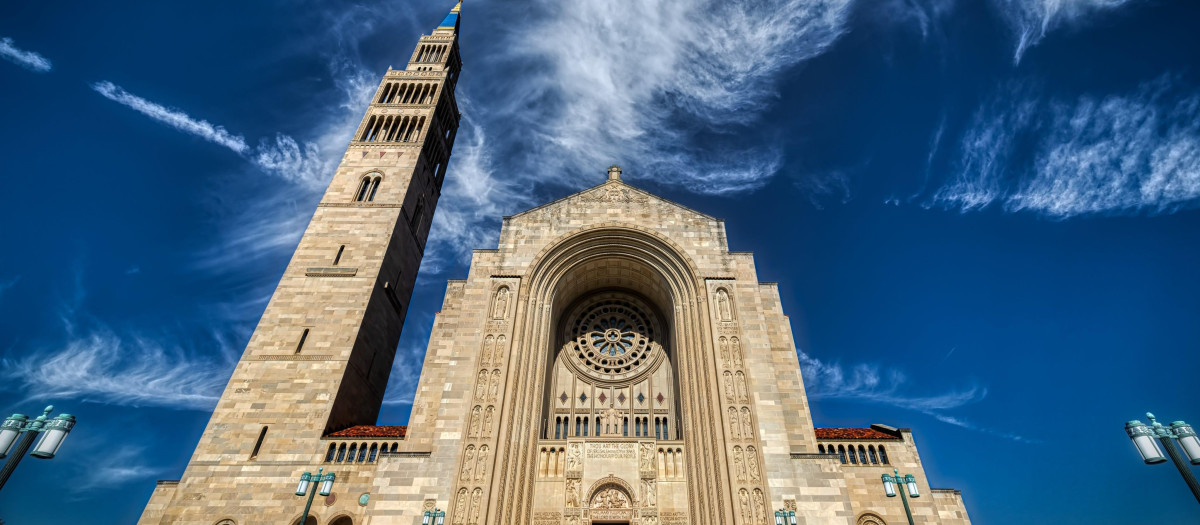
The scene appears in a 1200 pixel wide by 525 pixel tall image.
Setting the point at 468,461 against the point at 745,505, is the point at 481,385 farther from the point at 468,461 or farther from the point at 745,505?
the point at 745,505

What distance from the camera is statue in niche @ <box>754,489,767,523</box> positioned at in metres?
15.7

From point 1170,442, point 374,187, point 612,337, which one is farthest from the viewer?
point 374,187

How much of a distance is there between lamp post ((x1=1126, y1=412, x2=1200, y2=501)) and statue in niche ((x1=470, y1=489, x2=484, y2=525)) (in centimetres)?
1510

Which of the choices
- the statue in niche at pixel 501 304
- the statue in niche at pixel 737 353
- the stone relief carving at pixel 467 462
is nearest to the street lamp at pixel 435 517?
the stone relief carving at pixel 467 462

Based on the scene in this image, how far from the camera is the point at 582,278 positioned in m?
23.5

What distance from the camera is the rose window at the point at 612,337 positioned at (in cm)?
2284

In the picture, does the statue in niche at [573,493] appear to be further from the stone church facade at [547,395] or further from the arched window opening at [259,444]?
the arched window opening at [259,444]

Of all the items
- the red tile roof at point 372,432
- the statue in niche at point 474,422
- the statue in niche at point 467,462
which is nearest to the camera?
the statue in niche at point 467,462

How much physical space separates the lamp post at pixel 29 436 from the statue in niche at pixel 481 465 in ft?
33.7

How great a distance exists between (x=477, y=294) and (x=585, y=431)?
7.12 m

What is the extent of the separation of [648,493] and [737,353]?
5.82m

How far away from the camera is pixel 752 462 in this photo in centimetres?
1675

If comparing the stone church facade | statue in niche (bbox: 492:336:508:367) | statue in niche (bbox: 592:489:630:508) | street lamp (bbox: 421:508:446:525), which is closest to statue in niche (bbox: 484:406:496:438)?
the stone church facade

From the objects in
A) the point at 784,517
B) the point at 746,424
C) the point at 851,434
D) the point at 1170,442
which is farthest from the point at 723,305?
the point at 1170,442
